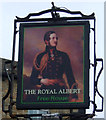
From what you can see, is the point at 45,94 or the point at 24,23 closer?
the point at 45,94

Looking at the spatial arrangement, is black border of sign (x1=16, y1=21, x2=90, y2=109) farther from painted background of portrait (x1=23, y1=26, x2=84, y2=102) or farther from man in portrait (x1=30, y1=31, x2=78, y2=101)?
man in portrait (x1=30, y1=31, x2=78, y2=101)

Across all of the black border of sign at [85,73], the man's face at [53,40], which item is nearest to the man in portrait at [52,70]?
the man's face at [53,40]

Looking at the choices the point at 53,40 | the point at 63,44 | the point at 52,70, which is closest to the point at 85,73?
the point at 52,70

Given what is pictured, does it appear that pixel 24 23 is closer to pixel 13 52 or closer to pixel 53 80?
pixel 13 52

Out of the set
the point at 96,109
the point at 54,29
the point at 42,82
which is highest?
the point at 54,29

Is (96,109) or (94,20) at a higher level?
(94,20)

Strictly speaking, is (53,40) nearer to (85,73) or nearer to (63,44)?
(63,44)

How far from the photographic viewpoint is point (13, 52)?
914 cm

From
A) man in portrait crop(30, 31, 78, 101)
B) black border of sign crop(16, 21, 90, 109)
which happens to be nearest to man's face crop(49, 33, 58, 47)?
man in portrait crop(30, 31, 78, 101)

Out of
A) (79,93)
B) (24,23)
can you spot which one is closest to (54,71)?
(79,93)

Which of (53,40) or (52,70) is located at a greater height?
(53,40)

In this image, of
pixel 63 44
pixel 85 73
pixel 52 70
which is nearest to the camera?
pixel 85 73

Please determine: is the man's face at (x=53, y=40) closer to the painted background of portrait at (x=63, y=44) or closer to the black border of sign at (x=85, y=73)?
the painted background of portrait at (x=63, y=44)

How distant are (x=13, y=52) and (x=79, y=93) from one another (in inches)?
75.1
